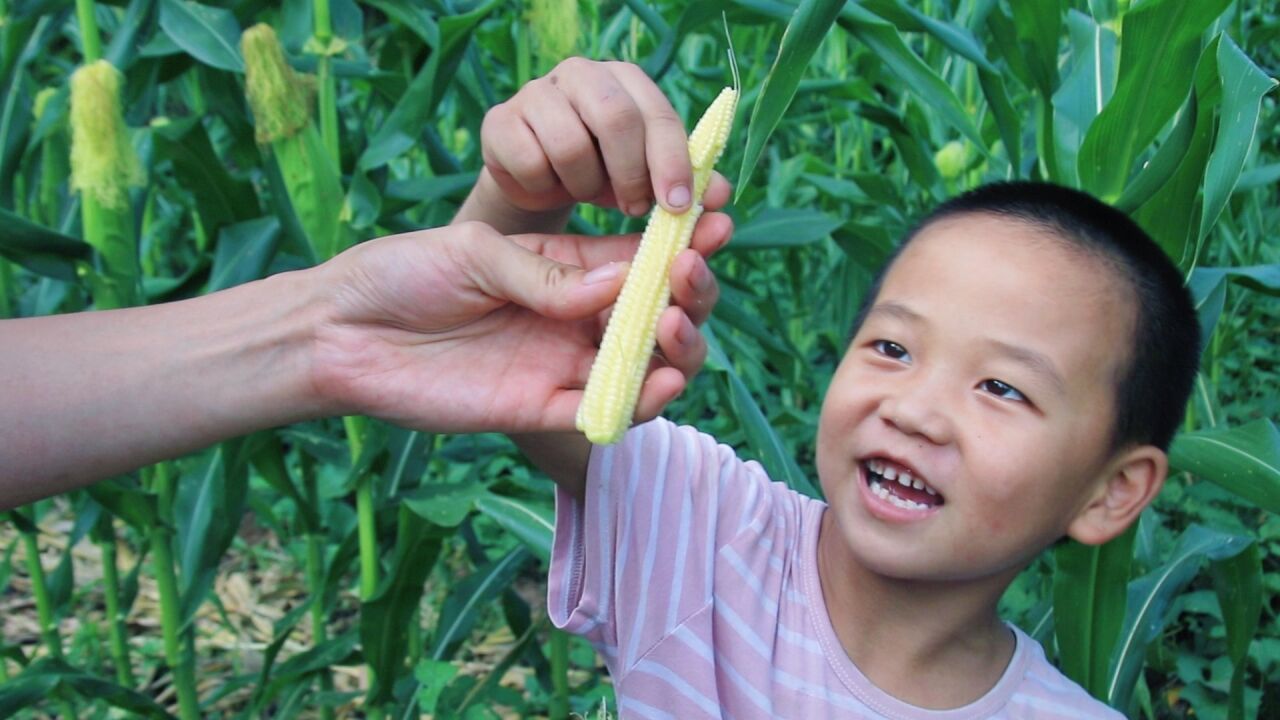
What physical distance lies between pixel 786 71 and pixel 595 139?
20 centimetres

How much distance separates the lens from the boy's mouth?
117 centimetres

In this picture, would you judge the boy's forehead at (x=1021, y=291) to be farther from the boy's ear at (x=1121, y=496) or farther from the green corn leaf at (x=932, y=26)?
the green corn leaf at (x=932, y=26)

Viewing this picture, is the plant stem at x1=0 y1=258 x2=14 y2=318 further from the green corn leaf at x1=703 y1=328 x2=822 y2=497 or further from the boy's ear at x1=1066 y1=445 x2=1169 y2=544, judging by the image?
the boy's ear at x1=1066 y1=445 x2=1169 y2=544

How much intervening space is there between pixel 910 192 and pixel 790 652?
193 cm

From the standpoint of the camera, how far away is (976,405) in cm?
117

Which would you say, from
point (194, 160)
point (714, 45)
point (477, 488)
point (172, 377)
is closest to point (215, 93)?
point (194, 160)

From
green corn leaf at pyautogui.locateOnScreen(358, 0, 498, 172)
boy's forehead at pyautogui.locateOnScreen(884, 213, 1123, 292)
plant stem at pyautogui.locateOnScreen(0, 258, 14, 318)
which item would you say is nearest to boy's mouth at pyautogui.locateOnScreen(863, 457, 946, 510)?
boy's forehead at pyautogui.locateOnScreen(884, 213, 1123, 292)

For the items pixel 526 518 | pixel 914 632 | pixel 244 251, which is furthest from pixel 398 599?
pixel 914 632

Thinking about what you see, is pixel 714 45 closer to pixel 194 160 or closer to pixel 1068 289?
pixel 194 160

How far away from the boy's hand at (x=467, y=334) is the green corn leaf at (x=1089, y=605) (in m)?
0.69

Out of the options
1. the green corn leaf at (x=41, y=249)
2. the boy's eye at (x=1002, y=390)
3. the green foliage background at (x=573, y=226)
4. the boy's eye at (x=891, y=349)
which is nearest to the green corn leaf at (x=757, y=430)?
the green foliage background at (x=573, y=226)

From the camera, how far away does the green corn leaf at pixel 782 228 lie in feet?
6.54

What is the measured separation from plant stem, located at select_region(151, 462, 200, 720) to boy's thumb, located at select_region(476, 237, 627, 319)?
1010 millimetres

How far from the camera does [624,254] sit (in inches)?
44.9
